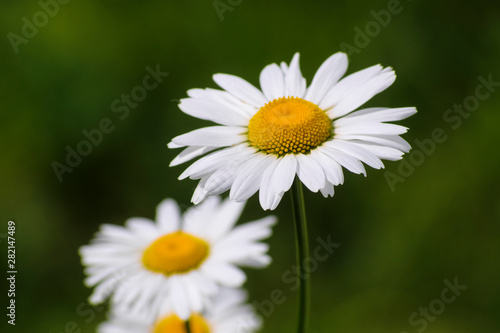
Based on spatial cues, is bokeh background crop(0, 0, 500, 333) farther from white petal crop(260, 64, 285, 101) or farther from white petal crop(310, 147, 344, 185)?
white petal crop(310, 147, 344, 185)


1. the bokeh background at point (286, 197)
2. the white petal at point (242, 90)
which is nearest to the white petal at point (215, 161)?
the white petal at point (242, 90)

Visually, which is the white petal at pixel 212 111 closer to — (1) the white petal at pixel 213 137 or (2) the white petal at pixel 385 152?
(1) the white petal at pixel 213 137

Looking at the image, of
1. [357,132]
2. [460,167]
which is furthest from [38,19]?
[357,132]

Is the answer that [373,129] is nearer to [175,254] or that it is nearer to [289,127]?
[289,127]

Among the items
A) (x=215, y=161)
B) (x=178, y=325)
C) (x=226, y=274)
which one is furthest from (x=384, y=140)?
(x=178, y=325)

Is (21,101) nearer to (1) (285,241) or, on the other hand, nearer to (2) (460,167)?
(1) (285,241)

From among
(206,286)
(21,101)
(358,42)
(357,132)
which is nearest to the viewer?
(357,132)
